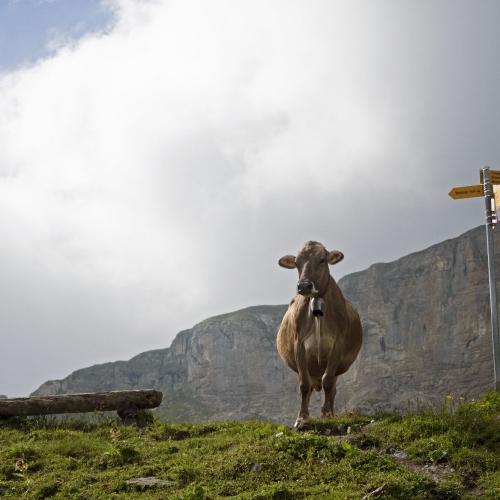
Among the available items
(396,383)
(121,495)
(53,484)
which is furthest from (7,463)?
(396,383)

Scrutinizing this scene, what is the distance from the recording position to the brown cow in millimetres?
14320

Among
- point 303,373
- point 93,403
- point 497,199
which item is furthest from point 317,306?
point 93,403

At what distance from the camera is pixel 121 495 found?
963 cm

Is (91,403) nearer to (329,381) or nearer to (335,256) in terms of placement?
(329,381)

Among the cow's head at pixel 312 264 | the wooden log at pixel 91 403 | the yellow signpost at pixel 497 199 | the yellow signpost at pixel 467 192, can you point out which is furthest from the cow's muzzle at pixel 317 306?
the yellow signpost at pixel 497 199

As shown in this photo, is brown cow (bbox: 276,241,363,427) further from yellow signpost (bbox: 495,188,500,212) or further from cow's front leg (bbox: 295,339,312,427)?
yellow signpost (bbox: 495,188,500,212)

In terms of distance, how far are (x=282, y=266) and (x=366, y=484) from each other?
6974mm

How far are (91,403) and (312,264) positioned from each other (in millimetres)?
5866

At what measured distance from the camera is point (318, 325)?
1462cm

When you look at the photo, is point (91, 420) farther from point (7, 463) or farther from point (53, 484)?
point (53, 484)

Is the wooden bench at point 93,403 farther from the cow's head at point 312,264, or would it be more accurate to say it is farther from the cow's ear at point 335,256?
the cow's ear at point 335,256

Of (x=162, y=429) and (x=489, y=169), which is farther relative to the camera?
→ (x=489, y=169)

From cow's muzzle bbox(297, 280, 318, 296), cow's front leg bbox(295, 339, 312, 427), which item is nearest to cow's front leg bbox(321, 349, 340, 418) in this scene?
cow's front leg bbox(295, 339, 312, 427)

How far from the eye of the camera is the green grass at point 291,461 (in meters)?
9.30
